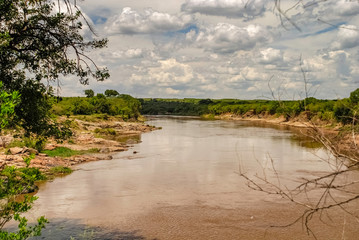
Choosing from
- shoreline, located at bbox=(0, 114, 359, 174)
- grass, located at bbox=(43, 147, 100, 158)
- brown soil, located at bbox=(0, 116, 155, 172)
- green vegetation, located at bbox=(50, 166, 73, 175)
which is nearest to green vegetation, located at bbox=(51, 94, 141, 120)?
shoreline, located at bbox=(0, 114, 359, 174)

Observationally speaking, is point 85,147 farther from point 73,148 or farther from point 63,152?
point 63,152

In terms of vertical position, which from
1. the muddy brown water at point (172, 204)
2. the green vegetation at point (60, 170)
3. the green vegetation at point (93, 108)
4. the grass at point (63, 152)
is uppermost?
the green vegetation at point (93, 108)

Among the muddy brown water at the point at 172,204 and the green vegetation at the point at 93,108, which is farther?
the green vegetation at the point at 93,108

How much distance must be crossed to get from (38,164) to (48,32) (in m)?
22.1

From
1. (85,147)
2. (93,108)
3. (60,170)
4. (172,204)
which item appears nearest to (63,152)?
(85,147)

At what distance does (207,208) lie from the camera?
20.0 meters

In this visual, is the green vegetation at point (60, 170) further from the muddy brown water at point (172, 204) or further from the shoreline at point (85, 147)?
the muddy brown water at point (172, 204)

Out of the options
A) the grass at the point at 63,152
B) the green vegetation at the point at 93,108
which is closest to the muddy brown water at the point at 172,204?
the grass at the point at 63,152

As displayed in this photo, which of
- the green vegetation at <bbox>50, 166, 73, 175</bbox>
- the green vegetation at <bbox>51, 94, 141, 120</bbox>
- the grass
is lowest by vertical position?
the green vegetation at <bbox>50, 166, 73, 175</bbox>

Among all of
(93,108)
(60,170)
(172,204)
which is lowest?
(172,204)

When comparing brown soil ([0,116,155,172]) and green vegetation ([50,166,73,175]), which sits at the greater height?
brown soil ([0,116,155,172])

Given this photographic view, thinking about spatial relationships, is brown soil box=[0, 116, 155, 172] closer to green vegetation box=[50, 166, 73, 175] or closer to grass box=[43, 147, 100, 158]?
green vegetation box=[50, 166, 73, 175]

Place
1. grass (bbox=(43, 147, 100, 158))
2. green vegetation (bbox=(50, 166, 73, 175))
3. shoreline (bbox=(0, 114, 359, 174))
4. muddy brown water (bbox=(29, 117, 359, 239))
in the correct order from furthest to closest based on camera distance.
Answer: grass (bbox=(43, 147, 100, 158)) → green vegetation (bbox=(50, 166, 73, 175)) → shoreline (bbox=(0, 114, 359, 174)) → muddy brown water (bbox=(29, 117, 359, 239))

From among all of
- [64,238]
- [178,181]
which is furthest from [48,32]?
[178,181]
